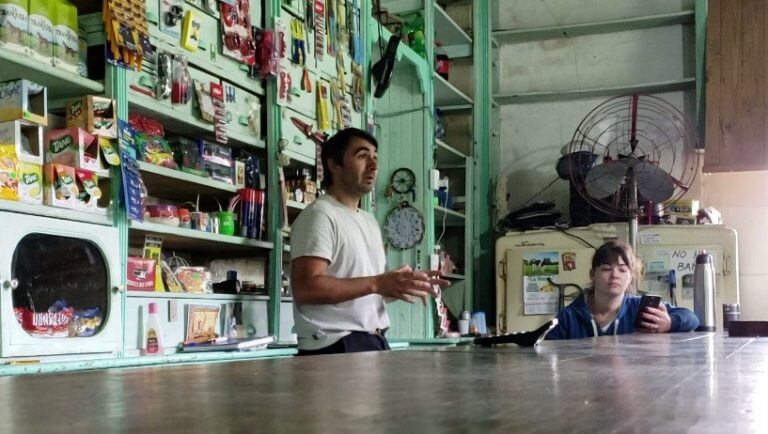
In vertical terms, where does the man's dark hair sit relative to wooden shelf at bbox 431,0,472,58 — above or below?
below

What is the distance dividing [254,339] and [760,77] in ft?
12.0

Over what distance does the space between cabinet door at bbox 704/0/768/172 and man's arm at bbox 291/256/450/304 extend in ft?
11.0

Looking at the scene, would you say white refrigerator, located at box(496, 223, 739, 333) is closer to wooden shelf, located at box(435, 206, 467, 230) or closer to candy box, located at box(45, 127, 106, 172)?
wooden shelf, located at box(435, 206, 467, 230)

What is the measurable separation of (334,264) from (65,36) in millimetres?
1031

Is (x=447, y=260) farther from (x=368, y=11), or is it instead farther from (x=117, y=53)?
(x=117, y=53)

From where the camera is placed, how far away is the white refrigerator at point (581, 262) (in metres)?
4.61

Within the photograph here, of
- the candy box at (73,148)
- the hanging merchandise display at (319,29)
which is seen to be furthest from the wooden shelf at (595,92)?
the candy box at (73,148)

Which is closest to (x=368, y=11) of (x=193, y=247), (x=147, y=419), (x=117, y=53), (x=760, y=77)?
(x=193, y=247)

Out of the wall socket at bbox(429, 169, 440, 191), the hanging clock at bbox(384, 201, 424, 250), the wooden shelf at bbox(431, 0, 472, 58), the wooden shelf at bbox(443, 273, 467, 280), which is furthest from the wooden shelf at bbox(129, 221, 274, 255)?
the wooden shelf at bbox(431, 0, 472, 58)

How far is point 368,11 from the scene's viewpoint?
13.4 feet

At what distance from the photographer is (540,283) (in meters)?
4.89

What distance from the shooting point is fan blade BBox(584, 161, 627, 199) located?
175 inches

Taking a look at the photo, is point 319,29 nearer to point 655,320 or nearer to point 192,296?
point 192,296

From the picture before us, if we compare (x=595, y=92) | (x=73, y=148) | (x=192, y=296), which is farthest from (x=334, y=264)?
(x=595, y=92)
